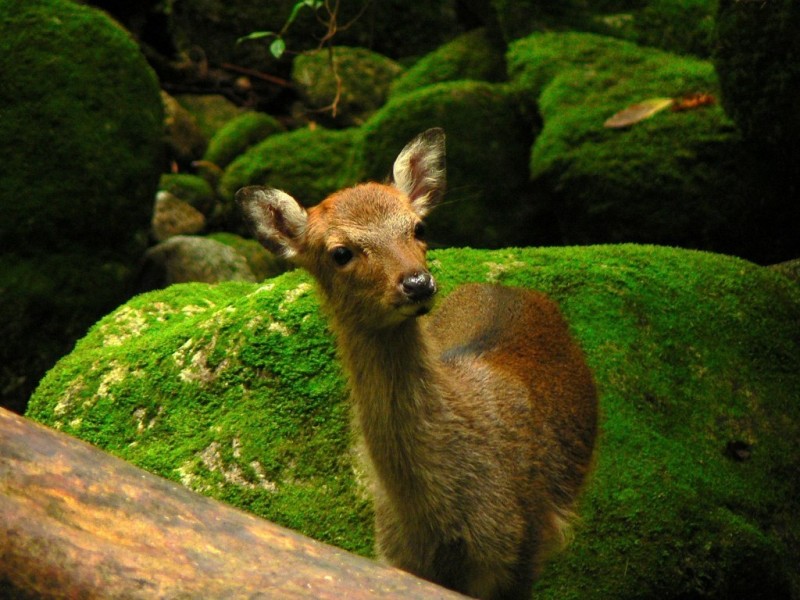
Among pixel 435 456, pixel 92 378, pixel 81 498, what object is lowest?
pixel 92 378

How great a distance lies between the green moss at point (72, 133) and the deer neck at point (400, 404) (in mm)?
4515

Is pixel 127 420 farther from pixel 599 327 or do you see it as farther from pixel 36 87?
pixel 36 87

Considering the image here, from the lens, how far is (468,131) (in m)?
8.79

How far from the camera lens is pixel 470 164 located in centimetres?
872

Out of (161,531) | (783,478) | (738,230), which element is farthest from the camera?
(738,230)

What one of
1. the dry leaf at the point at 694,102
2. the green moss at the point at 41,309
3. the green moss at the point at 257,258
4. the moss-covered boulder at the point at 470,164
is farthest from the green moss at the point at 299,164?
the dry leaf at the point at 694,102

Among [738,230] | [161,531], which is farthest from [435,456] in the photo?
[738,230]

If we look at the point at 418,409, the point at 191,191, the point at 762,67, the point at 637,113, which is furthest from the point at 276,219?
the point at 191,191

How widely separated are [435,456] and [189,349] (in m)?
2.04

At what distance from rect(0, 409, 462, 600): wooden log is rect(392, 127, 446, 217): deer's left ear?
2109 mm

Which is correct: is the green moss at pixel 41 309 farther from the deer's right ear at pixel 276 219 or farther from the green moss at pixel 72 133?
the deer's right ear at pixel 276 219

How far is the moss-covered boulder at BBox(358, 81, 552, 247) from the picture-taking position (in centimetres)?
866

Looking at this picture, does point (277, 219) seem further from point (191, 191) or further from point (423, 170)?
point (191, 191)

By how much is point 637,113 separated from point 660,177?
2.28 ft
